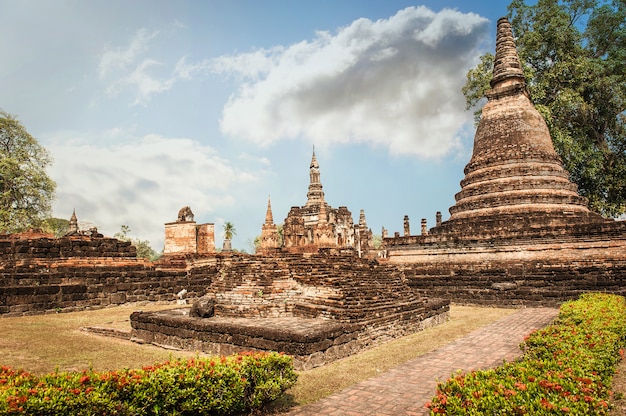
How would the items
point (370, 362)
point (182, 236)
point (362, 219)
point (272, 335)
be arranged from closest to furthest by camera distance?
point (272, 335) < point (370, 362) < point (182, 236) < point (362, 219)

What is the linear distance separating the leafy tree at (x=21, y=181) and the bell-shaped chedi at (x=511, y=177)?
28.4 metres

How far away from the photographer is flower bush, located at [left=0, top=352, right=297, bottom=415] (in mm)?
3652

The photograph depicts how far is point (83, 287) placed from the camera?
14.4 m

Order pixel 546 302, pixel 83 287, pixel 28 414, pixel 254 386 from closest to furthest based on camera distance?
pixel 28 414, pixel 254 386, pixel 83 287, pixel 546 302

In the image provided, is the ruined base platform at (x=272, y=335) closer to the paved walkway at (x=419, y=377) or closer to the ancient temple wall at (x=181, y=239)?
the paved walkway at (x=419, y=377)

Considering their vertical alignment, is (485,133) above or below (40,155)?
below

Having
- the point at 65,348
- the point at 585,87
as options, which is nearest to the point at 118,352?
the point at 65,348

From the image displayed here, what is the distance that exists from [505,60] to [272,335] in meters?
21.4

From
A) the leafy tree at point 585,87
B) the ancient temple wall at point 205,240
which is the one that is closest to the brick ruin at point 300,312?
the ancient temple wall at point 205,240

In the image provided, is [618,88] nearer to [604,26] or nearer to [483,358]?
[604,26]

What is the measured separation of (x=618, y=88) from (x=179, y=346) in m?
29.8

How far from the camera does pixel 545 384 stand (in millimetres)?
4246

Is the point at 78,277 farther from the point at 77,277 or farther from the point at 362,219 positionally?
the point at 362,219

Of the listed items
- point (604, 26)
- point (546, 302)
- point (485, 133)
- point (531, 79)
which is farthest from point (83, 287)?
point (604, 26)
